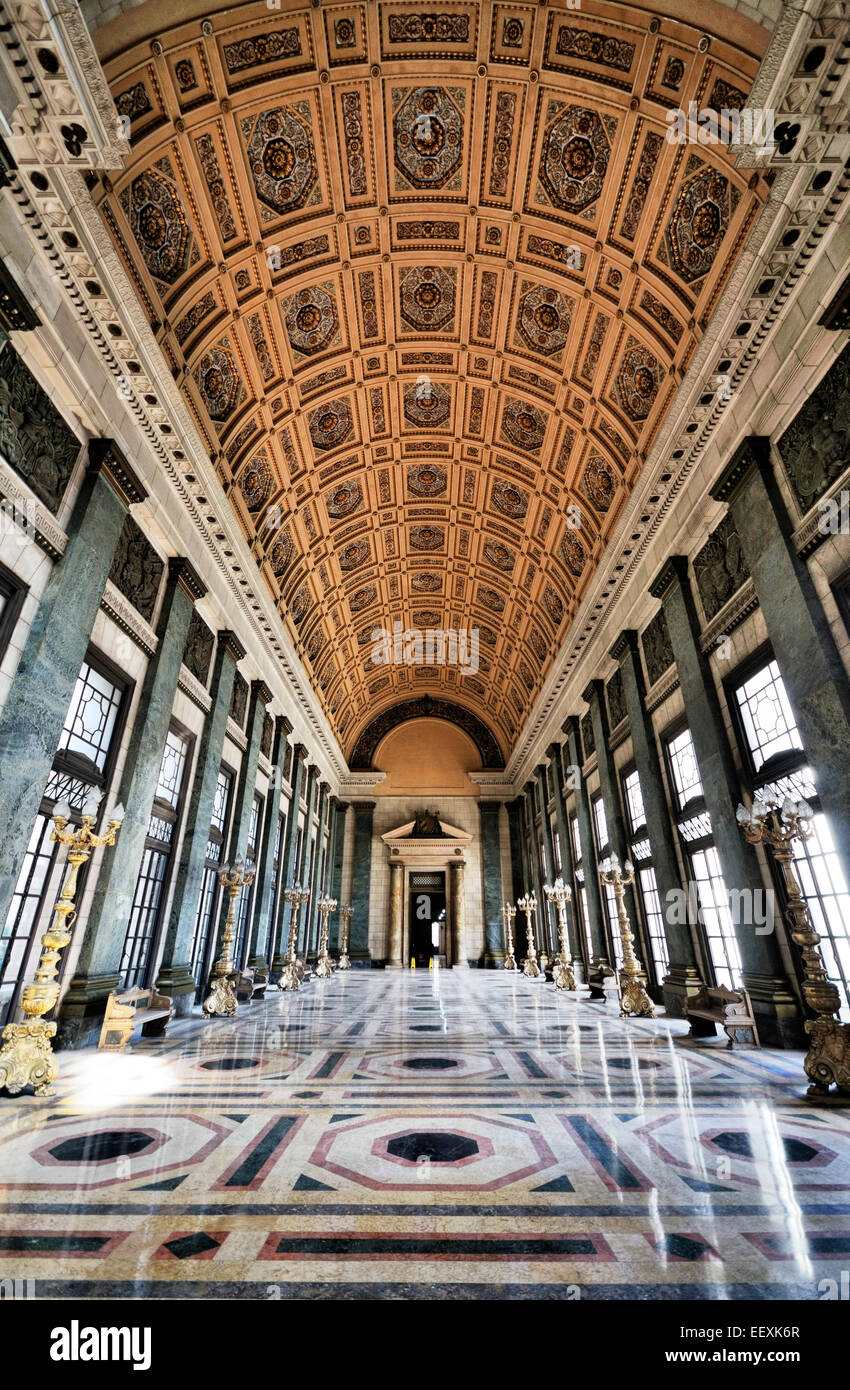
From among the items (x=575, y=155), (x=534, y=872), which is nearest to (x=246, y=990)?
(x=534, y=872)

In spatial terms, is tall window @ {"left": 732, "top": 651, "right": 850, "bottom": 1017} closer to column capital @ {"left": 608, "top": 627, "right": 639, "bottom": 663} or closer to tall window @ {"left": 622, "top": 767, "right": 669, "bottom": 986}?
tall window @ {"left": 622, "top": 767, "right": 669, "bottom": 986}

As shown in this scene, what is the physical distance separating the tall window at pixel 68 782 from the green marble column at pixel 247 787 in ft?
18.1

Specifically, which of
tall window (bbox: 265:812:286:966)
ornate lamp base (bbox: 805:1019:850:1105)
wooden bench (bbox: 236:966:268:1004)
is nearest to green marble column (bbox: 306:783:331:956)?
tall window (bbox: 265:812:286:966)

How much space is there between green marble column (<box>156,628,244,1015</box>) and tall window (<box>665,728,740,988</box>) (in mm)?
8861

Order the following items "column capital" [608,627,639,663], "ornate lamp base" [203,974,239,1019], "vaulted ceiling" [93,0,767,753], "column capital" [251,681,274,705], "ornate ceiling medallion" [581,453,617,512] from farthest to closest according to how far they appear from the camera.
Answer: "column capital" [251,681,274,705] → "column capital" [608,627,639,663] → "ornate ceiling medallion" [581,453,617,512] → "ornate lamp base" [203,974,239,1019] → "vaulted ceiling" [93,0,767,753]

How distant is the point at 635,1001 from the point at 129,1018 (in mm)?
7951

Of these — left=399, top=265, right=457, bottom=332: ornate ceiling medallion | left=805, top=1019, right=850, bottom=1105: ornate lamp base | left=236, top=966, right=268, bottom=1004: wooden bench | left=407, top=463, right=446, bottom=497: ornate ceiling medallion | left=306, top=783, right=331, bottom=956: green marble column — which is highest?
left=407, top=463, right=446, bottom=497: ornate ceiling medallion

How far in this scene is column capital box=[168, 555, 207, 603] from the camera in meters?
10.3

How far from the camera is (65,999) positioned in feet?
23.6

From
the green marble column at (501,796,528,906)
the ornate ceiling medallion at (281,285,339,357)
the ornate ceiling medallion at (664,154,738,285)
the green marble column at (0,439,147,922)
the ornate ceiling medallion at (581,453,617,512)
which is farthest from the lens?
the green marble column at (501,796,528,906)

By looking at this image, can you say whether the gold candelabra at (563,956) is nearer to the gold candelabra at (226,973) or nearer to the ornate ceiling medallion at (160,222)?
the gold candelabra at (226,973)

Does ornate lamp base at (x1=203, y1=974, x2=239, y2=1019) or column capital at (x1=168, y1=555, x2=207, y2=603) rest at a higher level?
column capital at (x1=168, y1=555, x2=207, y2=603)

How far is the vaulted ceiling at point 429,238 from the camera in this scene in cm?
739

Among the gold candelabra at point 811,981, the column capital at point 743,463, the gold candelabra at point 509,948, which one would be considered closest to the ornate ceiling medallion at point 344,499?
the column capital at point 743,463
